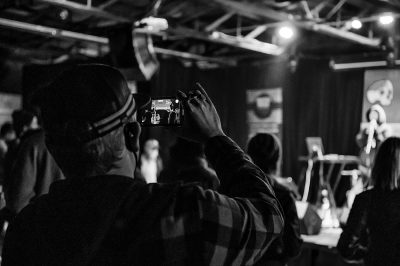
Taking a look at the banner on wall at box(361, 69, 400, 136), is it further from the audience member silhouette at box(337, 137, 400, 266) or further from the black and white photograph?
the audience member silhouette at box(337, 137, 400, 266)

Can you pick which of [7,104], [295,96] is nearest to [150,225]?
[7,104]

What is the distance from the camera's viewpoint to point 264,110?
418 inches

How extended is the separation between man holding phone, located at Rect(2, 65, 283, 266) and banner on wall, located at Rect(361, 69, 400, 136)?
801 centimetres

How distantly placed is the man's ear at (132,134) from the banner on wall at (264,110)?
9.29 meters

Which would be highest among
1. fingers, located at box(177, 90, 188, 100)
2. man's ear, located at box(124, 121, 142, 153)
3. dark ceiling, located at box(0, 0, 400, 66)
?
dark ceiling, located at box(0, 0, 400, 66)

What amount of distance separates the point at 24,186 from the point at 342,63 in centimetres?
764

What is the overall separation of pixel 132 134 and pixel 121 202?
126 millimetres

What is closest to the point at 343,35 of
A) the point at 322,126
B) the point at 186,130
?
the point at 322,126

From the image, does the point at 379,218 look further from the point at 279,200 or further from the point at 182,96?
the point at 182,96

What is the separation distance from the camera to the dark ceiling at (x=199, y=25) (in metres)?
6.72

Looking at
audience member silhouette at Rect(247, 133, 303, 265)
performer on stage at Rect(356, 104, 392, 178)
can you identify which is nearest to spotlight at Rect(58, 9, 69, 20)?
performer on stage at Rect(356, 104, 392, 178)

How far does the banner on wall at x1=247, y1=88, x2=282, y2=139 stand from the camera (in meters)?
10.4

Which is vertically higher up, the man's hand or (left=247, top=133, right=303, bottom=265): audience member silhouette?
the man's hand

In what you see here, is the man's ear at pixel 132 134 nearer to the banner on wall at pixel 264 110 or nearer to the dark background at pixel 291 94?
the dark background at pixel 291 94
